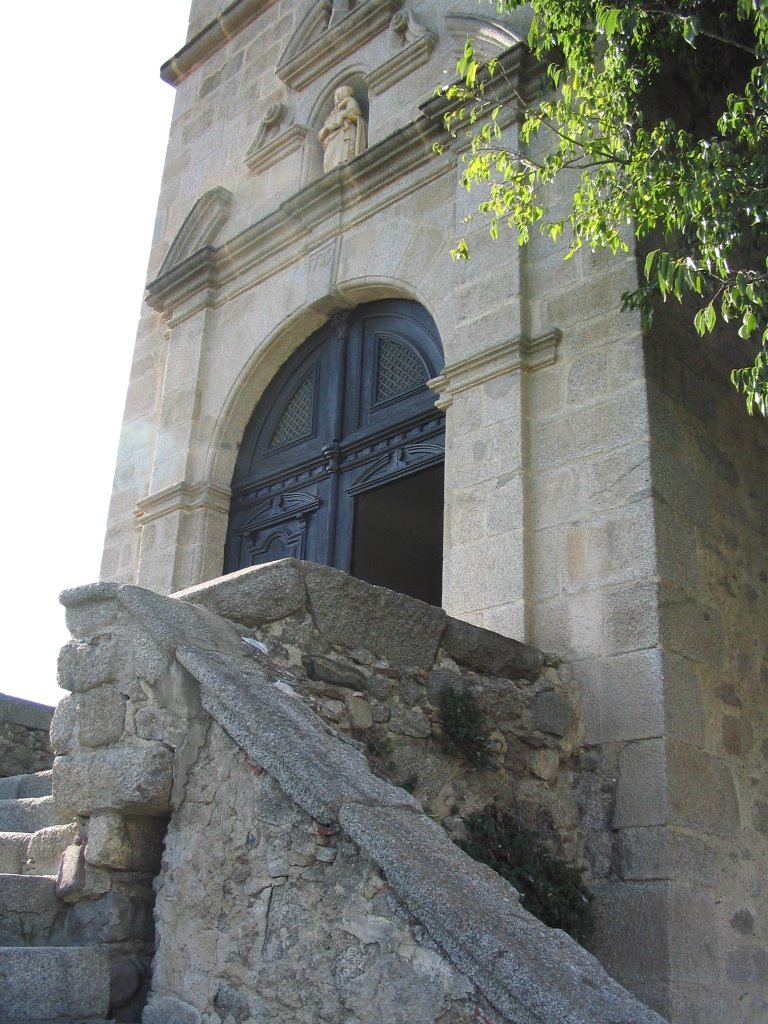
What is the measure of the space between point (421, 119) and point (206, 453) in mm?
2661

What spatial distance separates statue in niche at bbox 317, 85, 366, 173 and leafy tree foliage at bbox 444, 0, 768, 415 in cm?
147

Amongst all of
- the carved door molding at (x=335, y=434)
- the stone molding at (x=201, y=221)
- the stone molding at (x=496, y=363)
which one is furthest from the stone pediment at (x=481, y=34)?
the stone molding at (x=201, y=221)

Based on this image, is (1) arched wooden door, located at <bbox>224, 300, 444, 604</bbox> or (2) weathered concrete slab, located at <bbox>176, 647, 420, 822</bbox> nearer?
(2) weathered concrete slab, located at <bbox>176, 647, 420, 822</bbox>

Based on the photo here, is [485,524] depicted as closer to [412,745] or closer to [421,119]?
[412,745]

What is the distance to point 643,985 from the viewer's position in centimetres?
422

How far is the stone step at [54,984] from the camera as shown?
2.93 meters

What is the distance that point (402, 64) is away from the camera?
7555 mm

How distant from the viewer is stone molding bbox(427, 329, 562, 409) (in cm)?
562

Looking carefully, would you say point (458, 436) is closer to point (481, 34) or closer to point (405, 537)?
point (481, 34)

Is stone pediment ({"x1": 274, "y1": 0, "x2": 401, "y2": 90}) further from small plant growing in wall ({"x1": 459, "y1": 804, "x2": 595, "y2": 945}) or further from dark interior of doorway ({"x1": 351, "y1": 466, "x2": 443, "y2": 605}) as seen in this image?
small plant growing in wall ({"x1": 459, "y1": 804, "x2": 595, "y2": 945})

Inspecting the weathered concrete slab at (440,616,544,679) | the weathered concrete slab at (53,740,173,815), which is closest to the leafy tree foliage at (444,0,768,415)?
the weathered concrete slab at (440,616,544,679)

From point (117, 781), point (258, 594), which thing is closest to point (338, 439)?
point (258, 594)

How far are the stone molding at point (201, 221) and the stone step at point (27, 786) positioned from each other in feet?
15.4

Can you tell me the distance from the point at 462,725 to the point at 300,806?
1.54 metres
